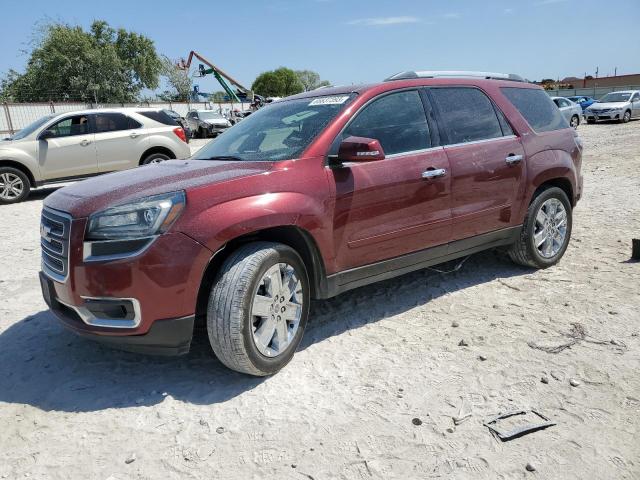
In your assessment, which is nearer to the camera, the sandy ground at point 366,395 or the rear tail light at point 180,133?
the sandy ground at point 366,395

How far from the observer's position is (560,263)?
4996mm

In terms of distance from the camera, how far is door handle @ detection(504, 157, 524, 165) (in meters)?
4.25

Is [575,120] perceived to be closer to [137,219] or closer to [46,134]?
[46,134]

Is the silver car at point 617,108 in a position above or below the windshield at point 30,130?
above

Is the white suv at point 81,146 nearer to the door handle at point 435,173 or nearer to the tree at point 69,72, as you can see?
the door handle at point 435,173

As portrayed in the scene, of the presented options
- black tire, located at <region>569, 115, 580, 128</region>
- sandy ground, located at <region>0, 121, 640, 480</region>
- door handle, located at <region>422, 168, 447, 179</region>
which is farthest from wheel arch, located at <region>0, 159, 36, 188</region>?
black tire, located at <region>569, 115, 580, 128</region>

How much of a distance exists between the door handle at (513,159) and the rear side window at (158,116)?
28.0 ft

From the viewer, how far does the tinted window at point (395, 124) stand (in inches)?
140

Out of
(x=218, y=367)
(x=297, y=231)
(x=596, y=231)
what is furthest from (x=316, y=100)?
(x=596, y=231)

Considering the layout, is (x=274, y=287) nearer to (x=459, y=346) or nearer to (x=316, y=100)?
(x=459, y=346)

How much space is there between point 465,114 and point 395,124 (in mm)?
793

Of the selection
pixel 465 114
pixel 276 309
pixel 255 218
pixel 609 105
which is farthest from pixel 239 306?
pixel 609 105

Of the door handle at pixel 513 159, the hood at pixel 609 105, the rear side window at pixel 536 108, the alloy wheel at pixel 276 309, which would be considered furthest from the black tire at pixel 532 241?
the hood at pixel 609 105

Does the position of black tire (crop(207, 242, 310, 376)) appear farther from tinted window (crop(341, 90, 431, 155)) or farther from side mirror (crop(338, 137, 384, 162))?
tinted window (crop(341, 90, 431, 155))
